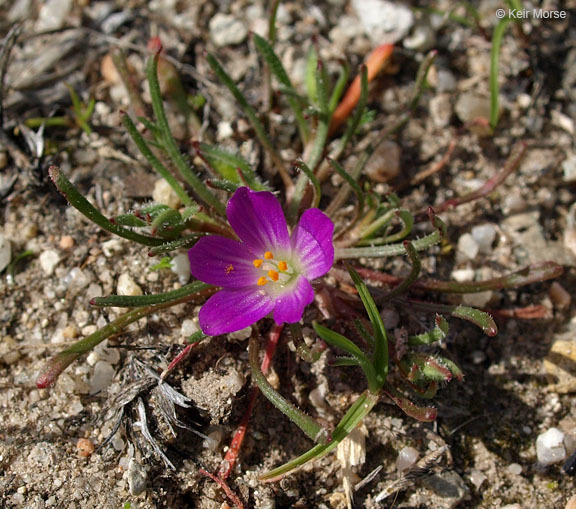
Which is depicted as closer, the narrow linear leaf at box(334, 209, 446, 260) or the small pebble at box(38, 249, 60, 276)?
the narrow linear leaf at box(334, 209, 446, 260)

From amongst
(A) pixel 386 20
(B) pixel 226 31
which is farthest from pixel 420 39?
(B) pixel 226 31

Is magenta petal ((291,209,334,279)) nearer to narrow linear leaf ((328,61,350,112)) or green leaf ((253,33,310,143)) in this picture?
green leaf ((253,33,310,143))

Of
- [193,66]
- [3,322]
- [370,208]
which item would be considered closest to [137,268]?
[3,322]

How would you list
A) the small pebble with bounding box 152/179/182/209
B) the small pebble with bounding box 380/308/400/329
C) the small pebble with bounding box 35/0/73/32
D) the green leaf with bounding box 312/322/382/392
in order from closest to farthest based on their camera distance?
1. the green leaf with bounding box 312/322/382/392
2. the small pebble with bounding box 380/308/400/329
3. the small pebble with bounding box 152/179/182/209
4. the small pebble with bounding box 35/0/73/32

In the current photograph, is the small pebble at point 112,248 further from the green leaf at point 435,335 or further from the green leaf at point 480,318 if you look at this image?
the green leaf at point 480,318

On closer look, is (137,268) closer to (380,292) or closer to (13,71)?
(380,292)

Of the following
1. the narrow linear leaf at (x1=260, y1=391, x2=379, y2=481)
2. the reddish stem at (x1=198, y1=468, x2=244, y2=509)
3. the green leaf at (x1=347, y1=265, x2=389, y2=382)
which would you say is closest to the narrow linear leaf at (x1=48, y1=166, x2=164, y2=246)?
the green leaf at (x1=347, y1=265, x2=389, y2=382)

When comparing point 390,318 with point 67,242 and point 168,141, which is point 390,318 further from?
point 67,242
